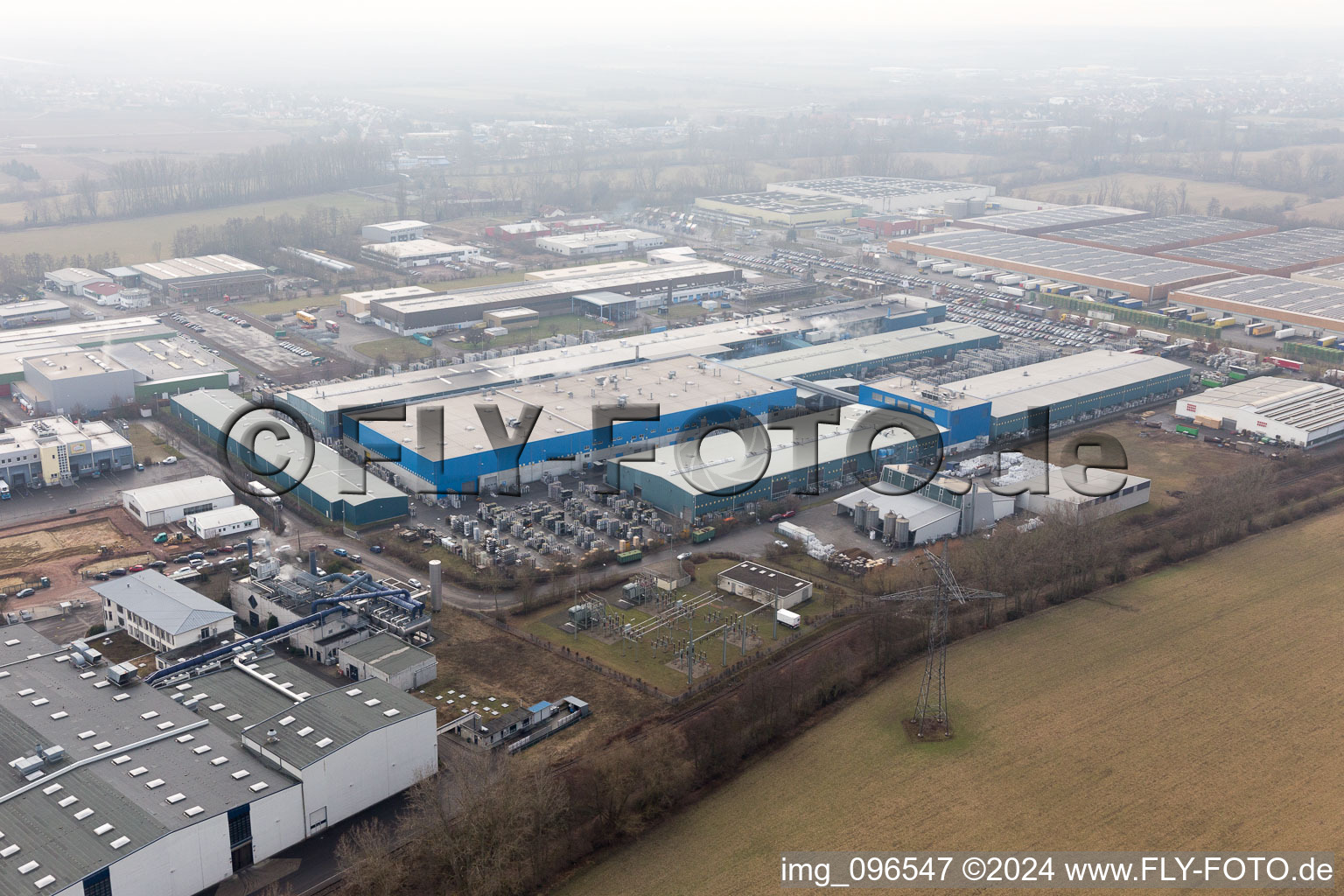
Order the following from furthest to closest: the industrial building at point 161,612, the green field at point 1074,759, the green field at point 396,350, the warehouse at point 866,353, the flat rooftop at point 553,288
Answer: the flat rooftop at point 553,288
the green field at point 396,350
the warehouse at point 866,353
the industrial building at point 161,612
the green field at point 1074,759

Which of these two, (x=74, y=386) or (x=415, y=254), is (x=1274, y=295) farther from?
(x=74, y=386)

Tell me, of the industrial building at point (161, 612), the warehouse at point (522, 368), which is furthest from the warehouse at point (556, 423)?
the industrial building at point (161, 612)

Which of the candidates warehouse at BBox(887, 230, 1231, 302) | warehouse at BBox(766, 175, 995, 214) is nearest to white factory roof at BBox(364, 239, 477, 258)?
warehouse at BBox(887, 230, 1231, 302)

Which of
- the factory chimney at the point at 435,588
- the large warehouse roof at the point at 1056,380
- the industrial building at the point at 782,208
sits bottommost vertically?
the factory chimney at the point at 435,588

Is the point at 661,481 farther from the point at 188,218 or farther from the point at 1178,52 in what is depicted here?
the point at 1178,52

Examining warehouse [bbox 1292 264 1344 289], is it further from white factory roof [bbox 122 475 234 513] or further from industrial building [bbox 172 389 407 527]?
white factory roof [bbox 122 475 234 513]

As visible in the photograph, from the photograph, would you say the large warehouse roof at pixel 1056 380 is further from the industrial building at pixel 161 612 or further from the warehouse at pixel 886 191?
the warehouse at pixel 886 191

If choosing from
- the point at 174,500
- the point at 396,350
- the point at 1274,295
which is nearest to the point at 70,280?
the point at 396,350

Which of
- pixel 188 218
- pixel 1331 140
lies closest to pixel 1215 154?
pixel 1331 140
